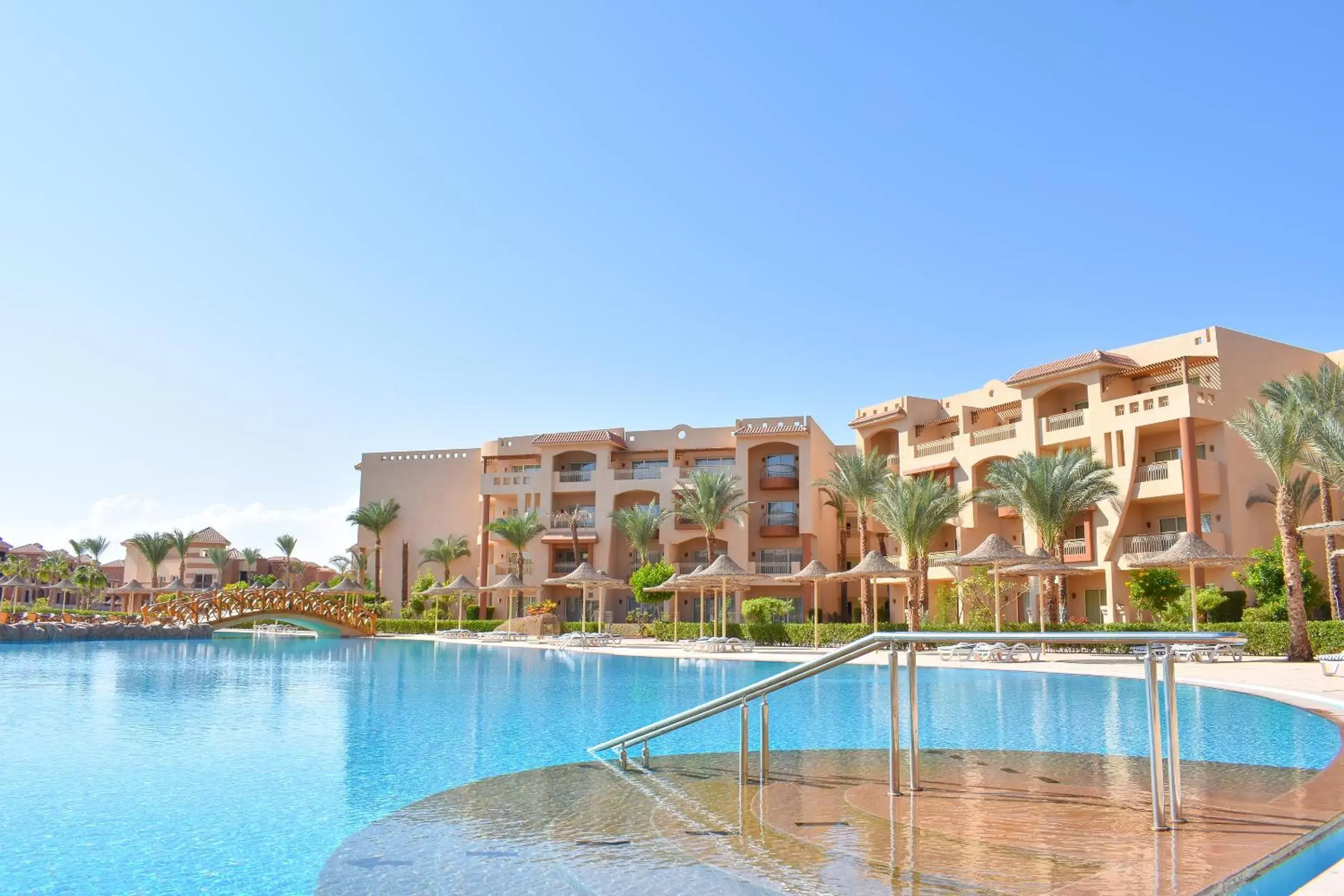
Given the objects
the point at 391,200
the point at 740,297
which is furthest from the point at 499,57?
the point at 740,297

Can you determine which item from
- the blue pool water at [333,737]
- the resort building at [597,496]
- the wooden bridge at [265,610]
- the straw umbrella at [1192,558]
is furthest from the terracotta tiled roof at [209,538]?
the straw umbrella at [1192,558]

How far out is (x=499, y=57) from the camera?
17219 mm

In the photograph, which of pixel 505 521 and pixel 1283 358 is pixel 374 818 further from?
pixel 505 521

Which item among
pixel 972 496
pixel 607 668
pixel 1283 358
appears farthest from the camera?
pixel 972 496

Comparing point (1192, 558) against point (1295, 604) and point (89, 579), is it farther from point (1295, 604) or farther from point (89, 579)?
point (89, 579)

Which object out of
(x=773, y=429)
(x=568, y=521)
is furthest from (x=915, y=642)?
(x=568, y=521)

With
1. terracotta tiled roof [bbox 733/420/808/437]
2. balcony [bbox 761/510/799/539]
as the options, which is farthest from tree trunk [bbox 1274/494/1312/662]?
balcony [bbox 761/510/799/539]

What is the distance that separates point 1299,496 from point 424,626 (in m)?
36.2

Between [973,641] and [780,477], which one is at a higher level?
[780,477]

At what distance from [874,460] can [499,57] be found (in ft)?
91.2

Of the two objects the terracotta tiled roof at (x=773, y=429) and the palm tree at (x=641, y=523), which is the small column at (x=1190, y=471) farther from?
the palm tree at (x=641, y=523)

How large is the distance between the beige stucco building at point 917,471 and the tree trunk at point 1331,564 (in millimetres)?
3028

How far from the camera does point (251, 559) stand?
7344cm

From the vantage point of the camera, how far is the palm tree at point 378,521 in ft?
179
